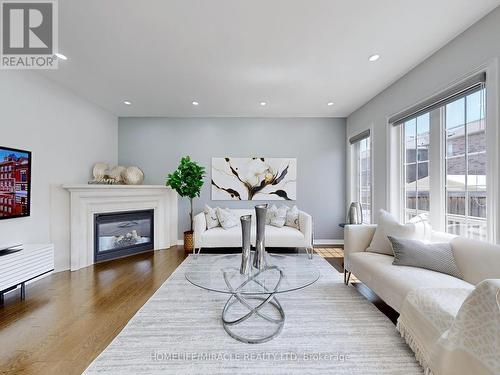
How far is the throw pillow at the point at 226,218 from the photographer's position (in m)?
3.96

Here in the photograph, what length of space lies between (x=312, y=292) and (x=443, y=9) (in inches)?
111

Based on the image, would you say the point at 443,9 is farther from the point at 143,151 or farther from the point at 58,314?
the point at 143,151

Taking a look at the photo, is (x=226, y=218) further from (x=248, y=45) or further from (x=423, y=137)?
(x=423, y=137)

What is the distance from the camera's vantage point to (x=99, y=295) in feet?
7.98

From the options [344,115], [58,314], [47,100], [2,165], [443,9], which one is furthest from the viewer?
[344,115]

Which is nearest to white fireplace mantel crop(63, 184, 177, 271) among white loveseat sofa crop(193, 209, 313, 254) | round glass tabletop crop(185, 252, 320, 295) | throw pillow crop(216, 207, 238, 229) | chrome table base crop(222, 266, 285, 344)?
white loveseat sofa crop(193, 209, 313, 254)

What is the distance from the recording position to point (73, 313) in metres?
2.09

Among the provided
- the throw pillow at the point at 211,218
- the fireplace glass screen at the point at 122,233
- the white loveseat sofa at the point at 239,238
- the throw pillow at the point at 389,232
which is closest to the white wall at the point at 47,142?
the fireplace glass screen at the point at 122,233

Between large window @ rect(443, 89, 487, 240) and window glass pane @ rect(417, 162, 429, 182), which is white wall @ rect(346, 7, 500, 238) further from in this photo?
window glass pane @ rect(417, 162, 429, 182)

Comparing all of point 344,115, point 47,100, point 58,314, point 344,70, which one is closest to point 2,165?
point 47,100

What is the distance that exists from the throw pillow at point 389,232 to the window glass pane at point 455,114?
1.08m

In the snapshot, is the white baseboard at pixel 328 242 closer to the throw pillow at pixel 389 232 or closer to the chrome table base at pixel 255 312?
the throw pillow at pixel 389 232

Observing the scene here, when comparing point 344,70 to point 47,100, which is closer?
point 344,70

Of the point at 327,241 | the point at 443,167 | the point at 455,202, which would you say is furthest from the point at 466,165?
the point at 327,241
